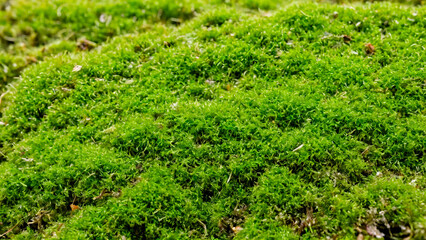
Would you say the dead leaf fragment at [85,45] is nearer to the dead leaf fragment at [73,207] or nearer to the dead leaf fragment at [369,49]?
the dead leaf fragment at [73,207]

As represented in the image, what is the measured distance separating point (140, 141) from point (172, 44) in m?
2.00

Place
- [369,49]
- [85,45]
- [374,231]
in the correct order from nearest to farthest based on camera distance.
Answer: [374,231]
[369,49]
[85,45]

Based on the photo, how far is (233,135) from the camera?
169 inches

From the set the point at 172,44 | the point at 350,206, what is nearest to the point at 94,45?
the point at 172,44

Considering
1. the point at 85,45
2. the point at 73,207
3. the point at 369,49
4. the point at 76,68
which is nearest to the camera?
the point at 73,207

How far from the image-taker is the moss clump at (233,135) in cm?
369

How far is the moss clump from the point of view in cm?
369

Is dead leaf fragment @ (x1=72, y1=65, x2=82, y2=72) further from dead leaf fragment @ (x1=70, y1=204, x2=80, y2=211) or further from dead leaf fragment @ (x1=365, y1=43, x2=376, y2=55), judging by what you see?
dead leaf fragment @ (x1=365, y1=43, x2=376, y2=55)

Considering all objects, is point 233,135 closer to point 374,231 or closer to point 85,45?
point 374,231

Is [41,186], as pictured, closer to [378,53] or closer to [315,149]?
[315,149]

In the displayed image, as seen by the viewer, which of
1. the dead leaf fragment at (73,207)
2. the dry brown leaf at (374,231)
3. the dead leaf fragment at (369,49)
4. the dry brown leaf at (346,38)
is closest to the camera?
the dry brown leaf at (374,231)

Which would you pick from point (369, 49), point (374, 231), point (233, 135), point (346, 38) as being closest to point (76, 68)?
point (233, 135)

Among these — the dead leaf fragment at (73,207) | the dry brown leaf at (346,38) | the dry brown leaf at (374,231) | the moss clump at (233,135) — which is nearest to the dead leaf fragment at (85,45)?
the moss clump at (233,135)

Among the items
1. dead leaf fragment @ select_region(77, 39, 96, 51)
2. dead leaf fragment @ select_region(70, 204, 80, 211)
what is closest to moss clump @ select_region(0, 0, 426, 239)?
dead leaf fragment @ select_region(70, 204, 80, 211)
